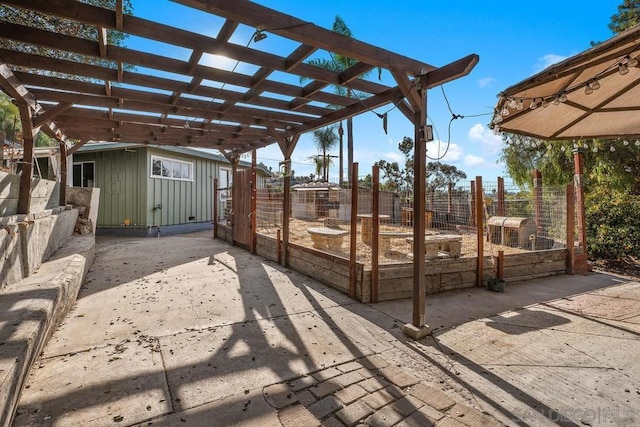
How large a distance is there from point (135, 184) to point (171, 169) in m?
1.32

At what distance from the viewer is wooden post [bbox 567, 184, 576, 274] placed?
550 centimetres

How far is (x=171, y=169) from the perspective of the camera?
11.0 meters

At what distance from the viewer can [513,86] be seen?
10.8ft

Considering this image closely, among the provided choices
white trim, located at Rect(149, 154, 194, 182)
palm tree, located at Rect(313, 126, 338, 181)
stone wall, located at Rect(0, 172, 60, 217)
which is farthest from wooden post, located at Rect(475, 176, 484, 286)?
palm tree, located at Rect(313, 126, 338, 181)

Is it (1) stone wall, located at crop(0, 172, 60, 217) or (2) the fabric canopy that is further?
(1) stone wall, located at crop(0, 172, 60, 217)

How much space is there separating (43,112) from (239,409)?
5.57m

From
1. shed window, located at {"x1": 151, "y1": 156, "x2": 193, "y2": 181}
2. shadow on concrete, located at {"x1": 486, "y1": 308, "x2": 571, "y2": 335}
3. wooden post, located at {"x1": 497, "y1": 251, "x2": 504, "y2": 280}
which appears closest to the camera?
shadow on concrete, located at {"x1": 486, "y1": 308, "x2": 571, "y2": 335}

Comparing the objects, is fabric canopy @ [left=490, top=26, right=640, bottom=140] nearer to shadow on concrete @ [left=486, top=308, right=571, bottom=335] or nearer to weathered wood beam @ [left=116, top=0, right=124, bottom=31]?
shadow on concrete @ [left=486, top=308, right=571, bottom=335]

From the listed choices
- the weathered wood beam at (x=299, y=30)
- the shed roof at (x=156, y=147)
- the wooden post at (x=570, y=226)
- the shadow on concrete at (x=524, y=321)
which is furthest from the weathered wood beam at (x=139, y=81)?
the wooden post at (x=570, y=226)

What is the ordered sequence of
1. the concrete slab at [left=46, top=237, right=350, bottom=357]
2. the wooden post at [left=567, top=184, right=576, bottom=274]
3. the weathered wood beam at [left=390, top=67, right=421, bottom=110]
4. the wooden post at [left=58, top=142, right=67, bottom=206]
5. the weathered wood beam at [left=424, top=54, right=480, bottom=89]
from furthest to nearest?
the wooden post at [left=58, top=142, right=67, bottom=206] → the wooden post at [left=567, top=184, right=576, bottom=274] → the concrete slab at [left=46, top=237, right=350, bottom=357] → the weathered wood beam at [left=390, top=67, right=421, bottom=110] → the weathered wood beam at [left=424, top=54, right=480, bottom=89]

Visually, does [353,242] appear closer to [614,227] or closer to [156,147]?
[614,227]

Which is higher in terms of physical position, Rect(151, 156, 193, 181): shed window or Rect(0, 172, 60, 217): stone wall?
Rect(151, 156, 193, 181): shed window

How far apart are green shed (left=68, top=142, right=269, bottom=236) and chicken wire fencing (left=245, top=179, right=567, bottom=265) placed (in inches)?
192

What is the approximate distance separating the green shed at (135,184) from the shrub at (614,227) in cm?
1209
